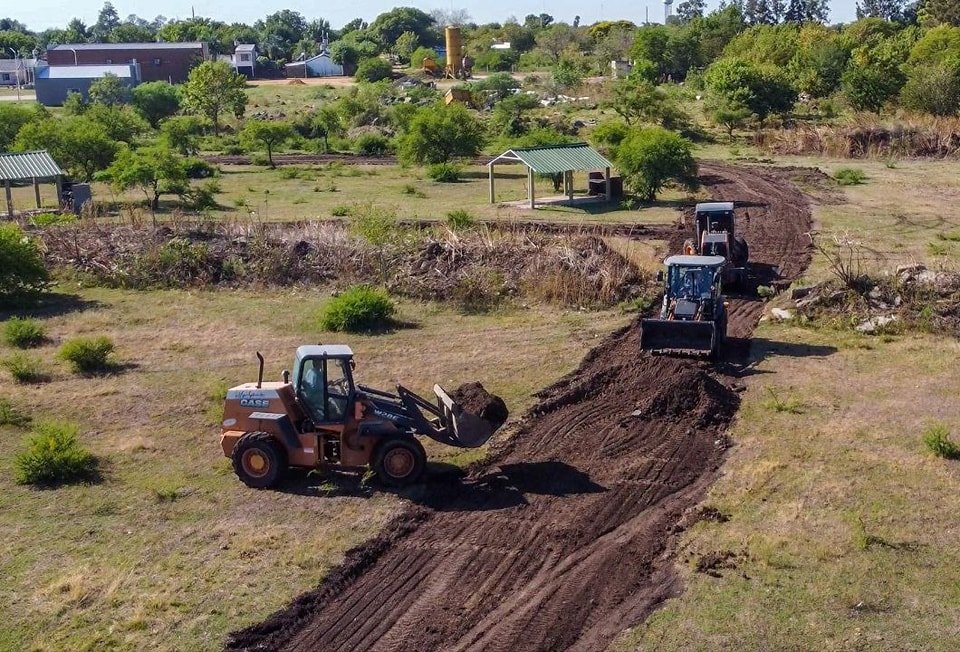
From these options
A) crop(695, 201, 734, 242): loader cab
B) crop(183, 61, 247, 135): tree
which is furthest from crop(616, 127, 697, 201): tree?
crop(183, 61, 247, 135): tree

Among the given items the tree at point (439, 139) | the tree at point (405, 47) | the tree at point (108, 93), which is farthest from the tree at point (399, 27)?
the tree at point (439, 139)

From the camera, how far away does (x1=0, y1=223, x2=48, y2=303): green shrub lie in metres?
26.2

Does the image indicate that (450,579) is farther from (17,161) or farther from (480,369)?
(17,161)

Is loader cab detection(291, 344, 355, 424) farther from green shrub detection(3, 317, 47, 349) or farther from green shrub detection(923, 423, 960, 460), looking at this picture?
green shrub detection(3, 317, 47, 349)

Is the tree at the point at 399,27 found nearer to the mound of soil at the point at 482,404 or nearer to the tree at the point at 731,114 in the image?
the tree at the point at 731,114

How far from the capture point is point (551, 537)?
1319 cm

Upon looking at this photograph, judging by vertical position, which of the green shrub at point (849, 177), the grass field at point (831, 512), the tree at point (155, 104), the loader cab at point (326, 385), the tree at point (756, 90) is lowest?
the grass field at point (831, 512)

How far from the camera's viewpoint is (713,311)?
2112cm

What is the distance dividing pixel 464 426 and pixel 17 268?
15975 mm

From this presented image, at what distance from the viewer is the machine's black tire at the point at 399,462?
14.5 m

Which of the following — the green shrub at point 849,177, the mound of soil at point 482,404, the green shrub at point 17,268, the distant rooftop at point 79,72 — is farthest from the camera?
the distant rooftop at point 79,72

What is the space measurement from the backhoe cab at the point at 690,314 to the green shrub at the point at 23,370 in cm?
1138

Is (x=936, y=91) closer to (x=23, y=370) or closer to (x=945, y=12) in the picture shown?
(x=23, y=370)

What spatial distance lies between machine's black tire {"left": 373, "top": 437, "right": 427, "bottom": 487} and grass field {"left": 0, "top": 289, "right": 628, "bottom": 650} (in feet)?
0.93
